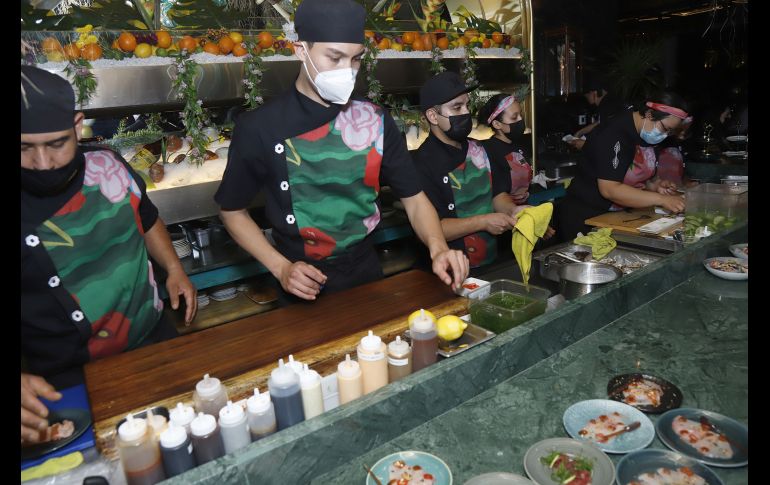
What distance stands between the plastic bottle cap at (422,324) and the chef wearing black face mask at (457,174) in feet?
5.12

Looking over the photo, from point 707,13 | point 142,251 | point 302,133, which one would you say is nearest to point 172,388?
point 142,251

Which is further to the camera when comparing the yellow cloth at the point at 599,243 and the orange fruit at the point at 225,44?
the orange fruit at the point at 225,44

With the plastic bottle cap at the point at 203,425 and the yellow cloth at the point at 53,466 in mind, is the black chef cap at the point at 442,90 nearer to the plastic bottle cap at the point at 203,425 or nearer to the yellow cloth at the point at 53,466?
the plastic bottle cap at the point at 203,425

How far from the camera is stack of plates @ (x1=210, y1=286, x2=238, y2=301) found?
13.6ft

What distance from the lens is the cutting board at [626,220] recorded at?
3.34 meters

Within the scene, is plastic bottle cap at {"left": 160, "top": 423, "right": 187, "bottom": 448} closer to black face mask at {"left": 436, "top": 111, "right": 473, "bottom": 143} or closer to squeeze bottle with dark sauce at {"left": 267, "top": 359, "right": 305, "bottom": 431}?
squeeze bottle with dark sauce at {"left": 267, "top": 359, "right": 305, "bottom": 431}

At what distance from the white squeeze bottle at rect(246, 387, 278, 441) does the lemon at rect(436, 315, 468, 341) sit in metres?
0.60

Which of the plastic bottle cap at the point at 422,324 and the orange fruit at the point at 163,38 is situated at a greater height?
the orange fruit at the point at 163,38

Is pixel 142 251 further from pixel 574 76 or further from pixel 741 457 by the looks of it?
pixel 574 76

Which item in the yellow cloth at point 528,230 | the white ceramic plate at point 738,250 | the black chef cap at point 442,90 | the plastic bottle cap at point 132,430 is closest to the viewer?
the plastic bottle cap at point 132,430

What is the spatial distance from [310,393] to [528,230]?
115 cm

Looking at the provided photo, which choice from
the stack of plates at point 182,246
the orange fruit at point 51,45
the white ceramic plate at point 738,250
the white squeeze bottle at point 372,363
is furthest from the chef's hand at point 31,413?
the white ceramic plate at point 738,250

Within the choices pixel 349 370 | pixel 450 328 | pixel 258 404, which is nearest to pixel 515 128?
pixel 450 328

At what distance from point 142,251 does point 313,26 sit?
109 centimetres
